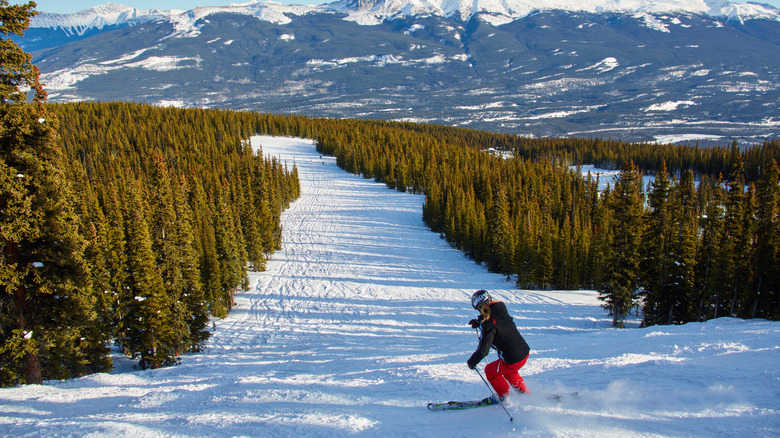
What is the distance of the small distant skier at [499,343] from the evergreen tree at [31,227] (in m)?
12.6

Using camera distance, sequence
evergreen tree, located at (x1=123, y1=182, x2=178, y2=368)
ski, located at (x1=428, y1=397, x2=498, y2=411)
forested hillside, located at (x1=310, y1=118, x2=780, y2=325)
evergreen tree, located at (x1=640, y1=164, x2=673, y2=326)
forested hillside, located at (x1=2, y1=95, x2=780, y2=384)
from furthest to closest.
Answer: evergreen tree, located at (x1=640, y1=164, x2=673, y2=326)
forested hillside, located at (x1=310, y1=118, x2=780, y2=325)
forested hillside, located at (x1=2, y1=95, x2=780, y2=384)
evergreen tree, located at (x1=123, y1=182, x2=178, y2=368)
ski, located at (x1=428, y1=397, x2=498, y2=411)

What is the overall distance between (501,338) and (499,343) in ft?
0.43

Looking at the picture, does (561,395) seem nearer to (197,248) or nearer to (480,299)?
(480,299)

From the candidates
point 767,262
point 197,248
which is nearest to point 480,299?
point 767,262

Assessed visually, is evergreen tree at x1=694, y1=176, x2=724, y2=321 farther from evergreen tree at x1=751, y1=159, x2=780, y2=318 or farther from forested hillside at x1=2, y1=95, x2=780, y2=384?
evergreen tree at x1=751, y1=159, x2=780, y2=318

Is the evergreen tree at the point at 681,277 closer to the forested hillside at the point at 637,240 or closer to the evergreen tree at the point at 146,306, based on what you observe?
the forested hillside at the point at 637,240

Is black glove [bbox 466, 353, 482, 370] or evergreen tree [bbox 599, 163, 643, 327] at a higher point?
black glove [bbox 466, 353, 482, 370]

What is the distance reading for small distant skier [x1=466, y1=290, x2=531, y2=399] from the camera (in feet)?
26.7

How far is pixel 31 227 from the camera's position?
1277cm

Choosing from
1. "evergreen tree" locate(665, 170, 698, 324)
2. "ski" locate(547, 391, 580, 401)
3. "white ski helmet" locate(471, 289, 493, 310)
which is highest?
"white ski helmet" locate(471, 289, 493, 310)

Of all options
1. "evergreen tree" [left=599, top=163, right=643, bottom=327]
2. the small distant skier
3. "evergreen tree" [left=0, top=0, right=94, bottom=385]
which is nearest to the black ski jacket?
the small distant skier

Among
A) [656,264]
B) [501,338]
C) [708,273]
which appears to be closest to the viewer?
[501,338]

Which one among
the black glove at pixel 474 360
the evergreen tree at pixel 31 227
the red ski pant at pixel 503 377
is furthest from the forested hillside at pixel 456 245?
the red ski pant at pixel 503 377

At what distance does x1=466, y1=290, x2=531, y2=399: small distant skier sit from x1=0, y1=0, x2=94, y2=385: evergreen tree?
12565mm
